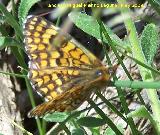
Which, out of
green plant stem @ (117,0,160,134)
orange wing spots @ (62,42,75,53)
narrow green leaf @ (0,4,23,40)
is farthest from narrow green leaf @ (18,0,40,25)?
green plant stem @ (117,0,160,134)

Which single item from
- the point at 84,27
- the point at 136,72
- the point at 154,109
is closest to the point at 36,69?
the point at 84,27

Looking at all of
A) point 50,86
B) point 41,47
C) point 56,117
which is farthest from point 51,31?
point 56,117

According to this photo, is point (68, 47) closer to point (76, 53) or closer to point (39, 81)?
point (76, 53)

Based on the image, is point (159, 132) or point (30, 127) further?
point (30, 127)

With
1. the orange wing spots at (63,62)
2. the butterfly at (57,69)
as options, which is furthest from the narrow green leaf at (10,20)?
the orange wing spots at (63,62)

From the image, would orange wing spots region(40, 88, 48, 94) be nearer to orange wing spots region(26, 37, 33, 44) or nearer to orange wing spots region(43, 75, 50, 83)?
orange wing spots region(43, 75, 50, 83)

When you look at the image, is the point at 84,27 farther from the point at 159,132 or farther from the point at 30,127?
the point at 30,127
